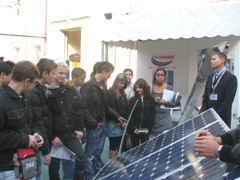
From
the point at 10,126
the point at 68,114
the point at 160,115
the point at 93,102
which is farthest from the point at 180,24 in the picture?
the point at 10,126

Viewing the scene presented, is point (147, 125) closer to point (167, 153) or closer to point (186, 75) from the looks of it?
point (167, 153)

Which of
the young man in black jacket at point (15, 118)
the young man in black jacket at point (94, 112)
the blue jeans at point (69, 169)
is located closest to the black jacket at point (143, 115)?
the young man in black jacket at point (94, 112)

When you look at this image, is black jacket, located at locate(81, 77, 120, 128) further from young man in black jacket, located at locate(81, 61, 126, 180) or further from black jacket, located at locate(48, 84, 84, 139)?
black jacket, located at locate(48, 84, 84, 139)

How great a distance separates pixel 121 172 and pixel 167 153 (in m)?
0.36

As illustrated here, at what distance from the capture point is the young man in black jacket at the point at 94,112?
3973 mm

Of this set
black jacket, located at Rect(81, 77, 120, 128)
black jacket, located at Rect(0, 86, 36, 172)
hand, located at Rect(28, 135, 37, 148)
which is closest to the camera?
black jacket, located at Rect(0, 86, 36, 172)

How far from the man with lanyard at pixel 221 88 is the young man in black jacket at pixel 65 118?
2.12 m

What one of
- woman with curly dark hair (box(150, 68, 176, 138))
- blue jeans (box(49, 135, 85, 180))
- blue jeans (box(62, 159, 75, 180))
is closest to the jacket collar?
blue jeans (box(49, 135, 85, 180))

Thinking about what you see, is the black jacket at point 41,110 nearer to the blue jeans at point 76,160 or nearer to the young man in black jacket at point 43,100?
the young man in black jacket at point 43,100

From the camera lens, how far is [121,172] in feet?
6.57

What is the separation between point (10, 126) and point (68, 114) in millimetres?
1160

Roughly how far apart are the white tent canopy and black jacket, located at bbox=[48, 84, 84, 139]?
288 cm

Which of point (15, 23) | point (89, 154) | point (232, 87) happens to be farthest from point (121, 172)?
point (15, 23)

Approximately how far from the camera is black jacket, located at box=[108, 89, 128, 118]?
4.44 meters
